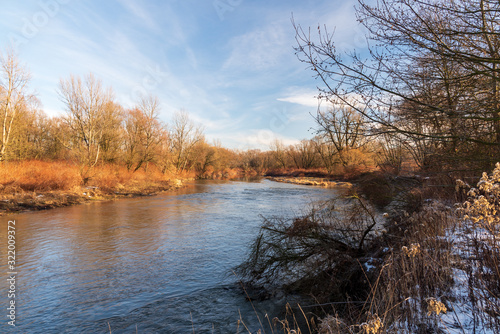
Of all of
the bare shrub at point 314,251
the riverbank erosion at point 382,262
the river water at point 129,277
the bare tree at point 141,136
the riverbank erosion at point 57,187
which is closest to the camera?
the riverbank erosion at point 382,262

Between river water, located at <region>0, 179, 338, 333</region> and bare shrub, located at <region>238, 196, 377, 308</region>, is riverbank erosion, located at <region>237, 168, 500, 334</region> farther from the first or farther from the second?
river water, located at <region>0, 179, 338, 333</region>

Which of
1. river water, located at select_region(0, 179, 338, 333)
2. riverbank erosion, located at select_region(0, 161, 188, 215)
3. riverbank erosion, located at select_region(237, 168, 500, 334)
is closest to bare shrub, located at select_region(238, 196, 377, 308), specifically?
riverbank erosion, located at select_region(237, 168, 500, 334)

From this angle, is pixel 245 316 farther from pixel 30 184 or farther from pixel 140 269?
pixel 30 184

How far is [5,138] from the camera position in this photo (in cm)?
2103

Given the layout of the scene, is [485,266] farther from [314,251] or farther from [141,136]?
[141,136]

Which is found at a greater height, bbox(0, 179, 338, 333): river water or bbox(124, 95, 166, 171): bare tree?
bbox(124, 95, 166, 171): bare tree

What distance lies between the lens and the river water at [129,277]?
4965 mm

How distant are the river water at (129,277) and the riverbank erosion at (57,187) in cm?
298

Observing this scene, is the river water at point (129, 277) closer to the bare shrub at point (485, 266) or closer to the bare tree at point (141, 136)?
the bare shrub at point (485, 266)

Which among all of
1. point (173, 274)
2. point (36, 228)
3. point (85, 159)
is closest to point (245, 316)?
point (173, 274)

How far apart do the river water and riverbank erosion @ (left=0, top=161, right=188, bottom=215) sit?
2979 millimetres

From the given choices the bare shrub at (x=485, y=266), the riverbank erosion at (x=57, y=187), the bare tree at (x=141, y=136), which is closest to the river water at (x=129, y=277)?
the riverbank erosion at (x=57, y=187)

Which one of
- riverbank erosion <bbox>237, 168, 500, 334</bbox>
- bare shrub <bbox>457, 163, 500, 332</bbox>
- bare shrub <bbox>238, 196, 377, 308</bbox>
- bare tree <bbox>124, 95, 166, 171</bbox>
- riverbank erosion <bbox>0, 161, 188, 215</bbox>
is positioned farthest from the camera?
bare tree <bbox>124, 95, 166, 171</bbox>

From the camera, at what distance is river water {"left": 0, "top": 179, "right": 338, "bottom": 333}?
16.3 ft
